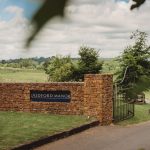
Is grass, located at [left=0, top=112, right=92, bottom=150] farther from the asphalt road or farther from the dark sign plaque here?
the dark sign plaque

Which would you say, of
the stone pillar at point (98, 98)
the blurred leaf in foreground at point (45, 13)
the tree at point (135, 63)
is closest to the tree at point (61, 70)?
the stone pillar at point (98, 98)

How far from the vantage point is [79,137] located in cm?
1703

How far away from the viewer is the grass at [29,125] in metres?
14.6

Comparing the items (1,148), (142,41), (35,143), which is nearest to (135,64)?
(142,41)

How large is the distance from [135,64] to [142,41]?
0.69ft

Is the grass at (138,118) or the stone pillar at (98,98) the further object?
the grass at (138,118)

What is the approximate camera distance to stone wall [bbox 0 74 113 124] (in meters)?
20.7

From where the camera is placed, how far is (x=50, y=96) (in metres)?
21.6

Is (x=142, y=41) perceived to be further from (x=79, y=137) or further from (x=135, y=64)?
(x=79, y=137)

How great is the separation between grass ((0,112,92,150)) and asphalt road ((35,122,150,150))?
1.75 feet

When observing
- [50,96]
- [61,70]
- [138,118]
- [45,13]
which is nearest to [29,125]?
[50,96]

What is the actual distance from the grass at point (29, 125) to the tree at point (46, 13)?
41.0 feet

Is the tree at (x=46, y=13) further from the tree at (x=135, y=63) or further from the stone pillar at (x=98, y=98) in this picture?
the stone pillar at (x=98, y=98)

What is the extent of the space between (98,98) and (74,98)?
1.09m
